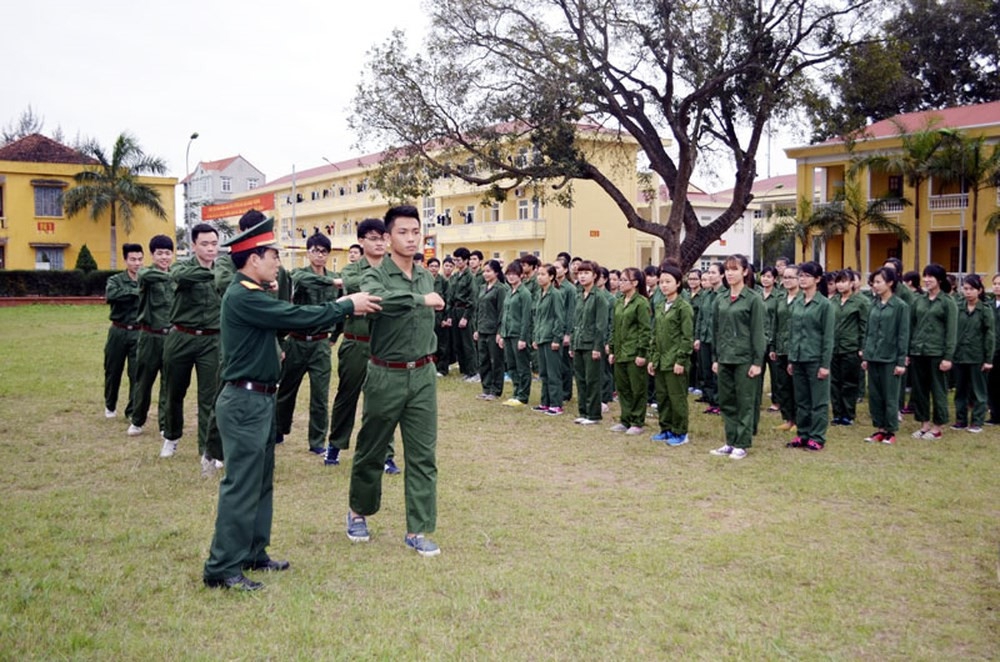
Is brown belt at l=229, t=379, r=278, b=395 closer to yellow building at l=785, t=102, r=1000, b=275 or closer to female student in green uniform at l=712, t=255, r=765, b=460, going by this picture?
female student in green uniform at l=712, t=255, r=765, b=460

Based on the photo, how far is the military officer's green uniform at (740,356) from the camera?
866 cm

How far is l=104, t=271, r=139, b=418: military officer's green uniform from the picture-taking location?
1016 centimetres

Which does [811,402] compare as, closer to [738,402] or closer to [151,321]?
[738,402]

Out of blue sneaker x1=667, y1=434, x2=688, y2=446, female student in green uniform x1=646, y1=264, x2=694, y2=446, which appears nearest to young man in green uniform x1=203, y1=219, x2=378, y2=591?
female student in green uniform x1=646, y1=264, x2=694, y2=446

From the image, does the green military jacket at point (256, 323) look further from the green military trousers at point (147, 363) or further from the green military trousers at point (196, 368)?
the green military trousers at point (147, 363)

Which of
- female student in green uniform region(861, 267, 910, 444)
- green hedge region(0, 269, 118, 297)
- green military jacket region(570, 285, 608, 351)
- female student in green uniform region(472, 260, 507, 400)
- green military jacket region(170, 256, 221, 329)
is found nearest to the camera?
green military jacket region(170, 256, 221, 329)

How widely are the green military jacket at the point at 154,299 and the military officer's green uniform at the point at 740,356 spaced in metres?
5.82

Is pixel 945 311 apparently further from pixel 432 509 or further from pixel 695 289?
pixel 432 509

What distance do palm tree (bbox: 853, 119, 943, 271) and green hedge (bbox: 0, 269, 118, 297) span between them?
3038 cm

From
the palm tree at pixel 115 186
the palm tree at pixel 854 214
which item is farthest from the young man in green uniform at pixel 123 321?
the palm tree at pixel 115 186

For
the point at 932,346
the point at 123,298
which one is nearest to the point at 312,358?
the point at 123,298

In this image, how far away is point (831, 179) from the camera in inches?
1427

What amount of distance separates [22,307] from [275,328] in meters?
34.2

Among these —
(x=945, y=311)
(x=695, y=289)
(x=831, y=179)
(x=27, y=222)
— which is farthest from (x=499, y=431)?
(x=27, y=222)
